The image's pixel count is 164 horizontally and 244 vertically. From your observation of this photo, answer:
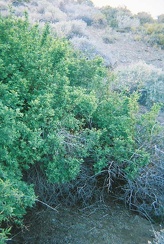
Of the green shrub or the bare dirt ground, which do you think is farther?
the bare dirt ground

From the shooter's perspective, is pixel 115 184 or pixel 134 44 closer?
pixel 115 184

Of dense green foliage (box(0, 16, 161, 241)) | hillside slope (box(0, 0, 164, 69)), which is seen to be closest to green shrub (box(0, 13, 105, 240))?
dense green foliage (box(0, 16, 161, 241))

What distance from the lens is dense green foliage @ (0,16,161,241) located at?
365cm

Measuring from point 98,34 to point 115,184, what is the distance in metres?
11.6

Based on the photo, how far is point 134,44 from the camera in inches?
602

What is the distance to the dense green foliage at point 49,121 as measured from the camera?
12.0 ft

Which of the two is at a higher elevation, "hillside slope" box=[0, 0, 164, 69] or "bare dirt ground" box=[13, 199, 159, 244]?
"hillside slope" box=[0, 0, 164, 69]

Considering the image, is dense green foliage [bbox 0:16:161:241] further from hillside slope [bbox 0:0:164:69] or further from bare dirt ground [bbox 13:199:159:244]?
hillside slope [bbox 0:0:164:69]

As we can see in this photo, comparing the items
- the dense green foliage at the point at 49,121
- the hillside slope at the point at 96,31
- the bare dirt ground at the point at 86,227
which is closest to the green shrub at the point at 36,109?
the dense green foliage at the point at 49,121

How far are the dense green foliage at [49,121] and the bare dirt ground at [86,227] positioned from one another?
28 centimetres

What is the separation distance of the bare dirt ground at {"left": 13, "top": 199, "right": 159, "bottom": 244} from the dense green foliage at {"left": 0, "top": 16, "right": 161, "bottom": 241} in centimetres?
28

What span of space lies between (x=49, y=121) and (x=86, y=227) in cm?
150

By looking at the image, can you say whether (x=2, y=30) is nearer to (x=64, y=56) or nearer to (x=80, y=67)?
(x=64, y=56)

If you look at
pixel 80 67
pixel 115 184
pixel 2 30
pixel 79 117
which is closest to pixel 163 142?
pixel 115 184
